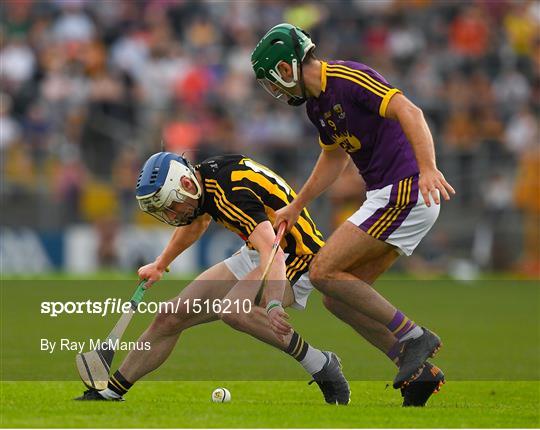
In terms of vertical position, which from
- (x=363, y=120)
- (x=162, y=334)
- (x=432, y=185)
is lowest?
(x=162, y=334)

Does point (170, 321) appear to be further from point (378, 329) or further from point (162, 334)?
point (378, 329)

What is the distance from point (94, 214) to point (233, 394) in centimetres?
1353

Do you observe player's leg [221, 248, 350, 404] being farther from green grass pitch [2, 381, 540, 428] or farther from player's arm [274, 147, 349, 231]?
player's arm [274, 147, 349, 231]

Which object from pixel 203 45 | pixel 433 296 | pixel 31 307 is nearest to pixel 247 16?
pixel 203 45

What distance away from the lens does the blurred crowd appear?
22.1 metres

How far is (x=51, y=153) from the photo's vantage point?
22062mm

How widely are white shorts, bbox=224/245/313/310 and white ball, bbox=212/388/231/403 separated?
2.44ft

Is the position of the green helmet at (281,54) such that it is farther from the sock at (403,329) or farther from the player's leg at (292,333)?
the sock at (403,329)

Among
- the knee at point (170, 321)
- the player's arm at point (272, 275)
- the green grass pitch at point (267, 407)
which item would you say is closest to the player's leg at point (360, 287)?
the player's arm at point (272, 275)

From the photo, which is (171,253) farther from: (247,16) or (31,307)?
Result: (247,16)

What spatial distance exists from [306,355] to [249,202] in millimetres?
1113

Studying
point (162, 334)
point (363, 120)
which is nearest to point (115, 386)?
point (162, 334)

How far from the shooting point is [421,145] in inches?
298

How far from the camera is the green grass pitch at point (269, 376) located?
7465 millimetres
